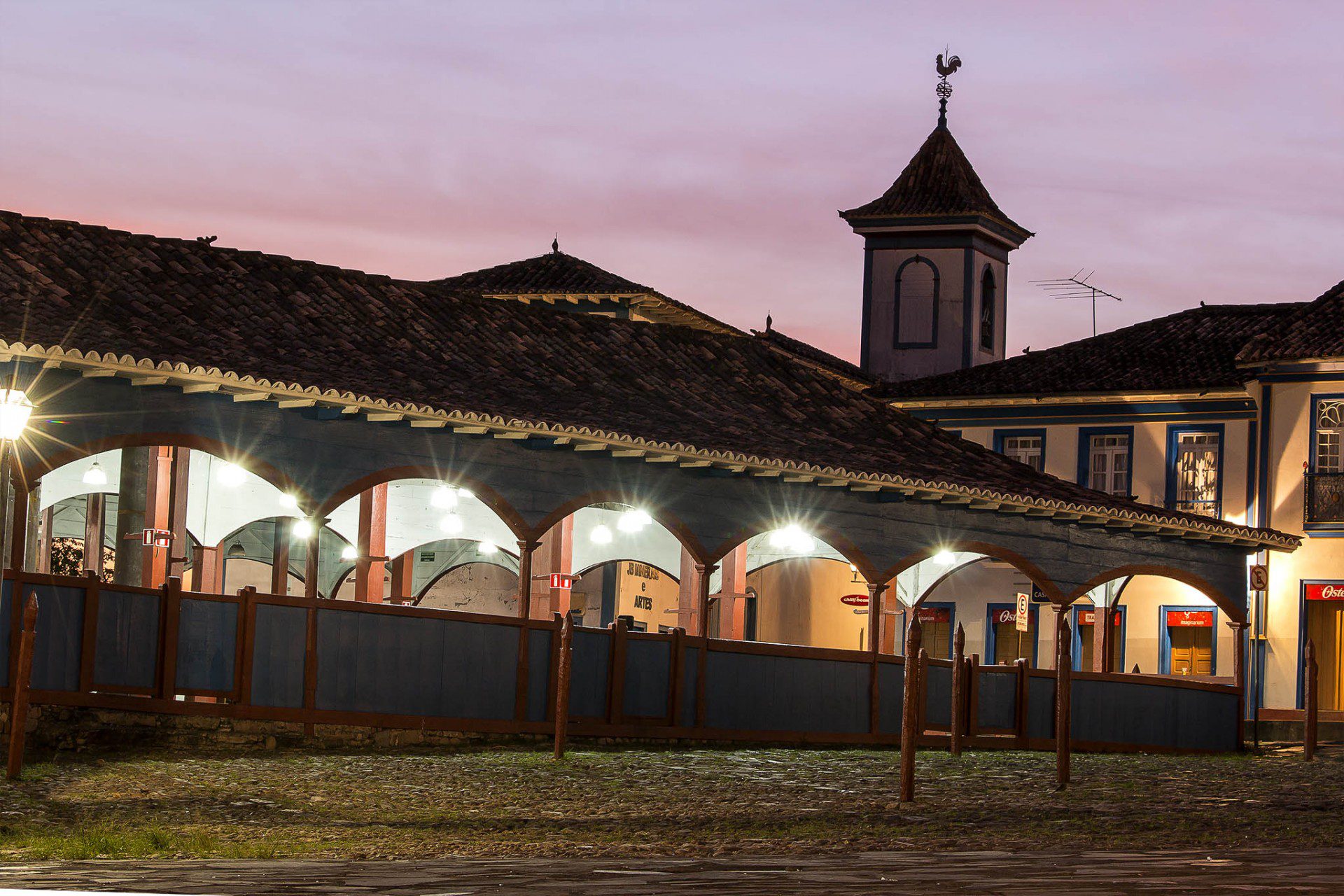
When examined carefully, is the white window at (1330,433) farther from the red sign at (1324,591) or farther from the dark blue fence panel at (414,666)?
the dark blue fence panel at (414,666)

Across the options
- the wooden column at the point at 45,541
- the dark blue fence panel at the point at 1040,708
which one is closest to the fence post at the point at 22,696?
the wooden column at the point at 45,541

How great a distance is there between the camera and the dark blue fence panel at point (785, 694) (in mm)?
19312

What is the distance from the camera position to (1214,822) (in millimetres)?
10820

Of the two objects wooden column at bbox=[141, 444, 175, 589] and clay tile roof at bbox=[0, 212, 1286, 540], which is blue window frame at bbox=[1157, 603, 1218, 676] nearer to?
clay tile roof at bbox=[0, 212, 1286, 540]

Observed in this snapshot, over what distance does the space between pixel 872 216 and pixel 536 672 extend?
1079 inches

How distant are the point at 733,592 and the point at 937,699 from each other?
3287 millimetres

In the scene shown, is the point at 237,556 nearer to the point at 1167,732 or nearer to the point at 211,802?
the point at 1167,732

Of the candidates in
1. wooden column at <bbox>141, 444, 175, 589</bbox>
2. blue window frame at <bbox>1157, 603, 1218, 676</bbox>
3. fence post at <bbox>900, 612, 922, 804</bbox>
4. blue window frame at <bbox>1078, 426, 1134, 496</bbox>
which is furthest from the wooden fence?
blue window frame at <bbox>1078, 426, 1134, 496</bbox>

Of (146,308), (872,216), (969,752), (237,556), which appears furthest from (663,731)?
(872,216)

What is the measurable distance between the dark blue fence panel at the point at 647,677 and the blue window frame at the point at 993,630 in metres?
15.4

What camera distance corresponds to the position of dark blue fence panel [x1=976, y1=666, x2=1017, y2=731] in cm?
2092

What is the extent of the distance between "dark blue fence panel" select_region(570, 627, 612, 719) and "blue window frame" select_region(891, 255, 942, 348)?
26125 mm

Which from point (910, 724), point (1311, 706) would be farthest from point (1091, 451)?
point (910, 724)

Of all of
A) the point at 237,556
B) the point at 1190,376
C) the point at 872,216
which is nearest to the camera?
the point at 237,556
